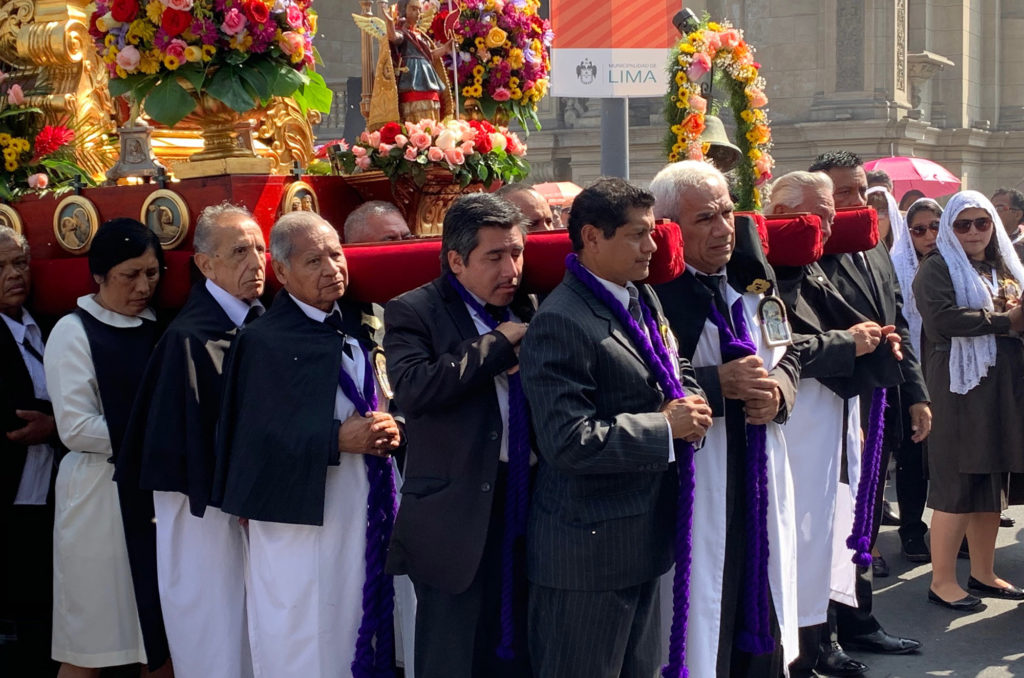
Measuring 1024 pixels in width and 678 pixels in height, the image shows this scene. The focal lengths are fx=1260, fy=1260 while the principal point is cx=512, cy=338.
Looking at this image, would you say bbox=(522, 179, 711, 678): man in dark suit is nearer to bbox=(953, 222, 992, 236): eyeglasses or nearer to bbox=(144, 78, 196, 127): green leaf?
bbox=(144, 78, 196, 127): green leaf

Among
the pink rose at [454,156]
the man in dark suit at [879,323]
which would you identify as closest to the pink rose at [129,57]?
the pink rose at [454,156]

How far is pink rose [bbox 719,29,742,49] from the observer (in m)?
5.89

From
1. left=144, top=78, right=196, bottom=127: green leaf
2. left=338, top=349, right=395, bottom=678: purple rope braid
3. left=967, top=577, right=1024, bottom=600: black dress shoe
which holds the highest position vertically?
left=144, top=78, right=196, bottom=127: green leaf

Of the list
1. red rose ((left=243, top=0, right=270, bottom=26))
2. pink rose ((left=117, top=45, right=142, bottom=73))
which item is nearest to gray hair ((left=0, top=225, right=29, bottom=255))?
pink rose ((left=117, top=45, right=142, bottom=73))

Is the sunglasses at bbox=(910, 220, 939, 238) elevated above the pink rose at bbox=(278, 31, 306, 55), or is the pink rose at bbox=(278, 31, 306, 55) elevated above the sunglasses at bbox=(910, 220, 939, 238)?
the pink rose at bbox=(278, 31, 306, 55)

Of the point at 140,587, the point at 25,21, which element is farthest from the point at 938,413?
the point at 25,21

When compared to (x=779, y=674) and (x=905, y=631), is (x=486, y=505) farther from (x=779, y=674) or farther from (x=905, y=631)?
(x=905, y=631)

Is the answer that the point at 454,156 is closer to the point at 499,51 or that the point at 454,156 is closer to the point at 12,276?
the point at 499,51

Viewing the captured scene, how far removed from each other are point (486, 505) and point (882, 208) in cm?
504

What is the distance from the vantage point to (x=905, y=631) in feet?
19.2

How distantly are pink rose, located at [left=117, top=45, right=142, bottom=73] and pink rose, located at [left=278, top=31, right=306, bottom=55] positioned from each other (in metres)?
0.52

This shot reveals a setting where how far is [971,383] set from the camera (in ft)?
20.0

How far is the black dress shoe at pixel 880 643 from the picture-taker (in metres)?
5.54

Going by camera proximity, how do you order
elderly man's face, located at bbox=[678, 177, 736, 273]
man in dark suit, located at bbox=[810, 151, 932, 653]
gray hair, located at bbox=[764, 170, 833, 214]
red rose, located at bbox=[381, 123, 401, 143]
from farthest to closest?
man in dark suit, located at bbox=[810, 151, 932, 653]
gray hair, located at bbox=[764, 170, 833, 214]
red rose, located at bbox=[381, 123, 401, 143]
elderly man's face, located at bbox=[678, 177, 736, 273]
